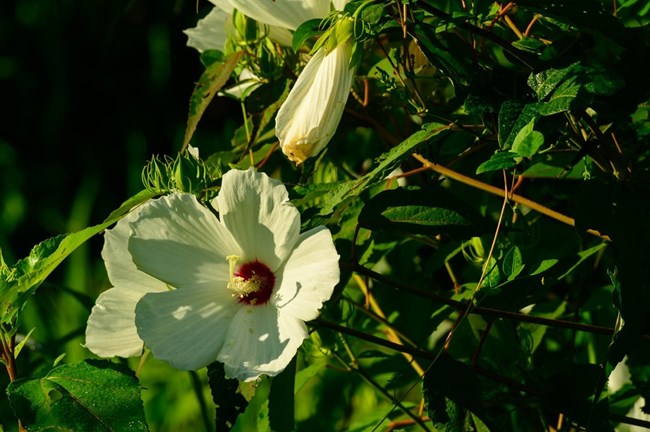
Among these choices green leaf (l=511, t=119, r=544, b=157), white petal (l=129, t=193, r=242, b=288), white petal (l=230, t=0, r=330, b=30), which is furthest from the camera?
white petal (l=230, t=0, r=330, b=30)

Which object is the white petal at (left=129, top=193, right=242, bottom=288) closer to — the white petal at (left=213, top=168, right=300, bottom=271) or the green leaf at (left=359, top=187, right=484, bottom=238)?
the white petal at (left=213, top=168, right=300, bottom=271)

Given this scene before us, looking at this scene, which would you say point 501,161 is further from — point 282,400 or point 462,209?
point 282,400

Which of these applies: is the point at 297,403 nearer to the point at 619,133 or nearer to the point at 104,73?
the point at 619,133

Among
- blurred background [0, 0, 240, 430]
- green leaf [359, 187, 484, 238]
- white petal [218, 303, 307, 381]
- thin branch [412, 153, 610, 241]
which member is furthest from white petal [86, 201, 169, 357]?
blurred background [0, 0, 240, 430]

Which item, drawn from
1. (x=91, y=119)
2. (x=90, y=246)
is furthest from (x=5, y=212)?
(x=91, y=119)

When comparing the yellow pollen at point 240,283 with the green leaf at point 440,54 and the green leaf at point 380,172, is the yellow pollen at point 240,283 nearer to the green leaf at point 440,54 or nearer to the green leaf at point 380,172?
the green leaf at point 380,172

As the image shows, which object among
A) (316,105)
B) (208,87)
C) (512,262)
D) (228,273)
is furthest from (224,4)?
(512,262)

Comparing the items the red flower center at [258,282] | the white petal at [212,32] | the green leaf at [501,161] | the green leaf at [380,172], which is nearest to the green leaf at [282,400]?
the red flower center at [258,282]
